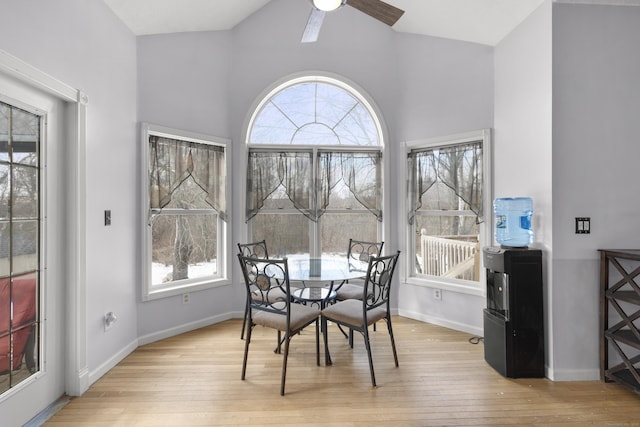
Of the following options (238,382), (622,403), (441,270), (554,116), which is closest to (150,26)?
(238,382)

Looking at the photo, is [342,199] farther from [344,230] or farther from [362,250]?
[362,250]

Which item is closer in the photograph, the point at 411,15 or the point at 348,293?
the point at 348,293

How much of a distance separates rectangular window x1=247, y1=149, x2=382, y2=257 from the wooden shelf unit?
2.10 metres

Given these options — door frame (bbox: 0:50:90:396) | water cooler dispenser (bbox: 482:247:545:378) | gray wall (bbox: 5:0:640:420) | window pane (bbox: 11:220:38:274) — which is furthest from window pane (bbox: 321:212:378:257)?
window pane (bbox: 11:220:38:274)

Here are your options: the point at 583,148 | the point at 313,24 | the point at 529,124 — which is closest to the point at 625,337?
the point at 583,148

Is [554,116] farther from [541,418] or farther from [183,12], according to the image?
[183,12]

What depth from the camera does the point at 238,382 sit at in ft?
7.59

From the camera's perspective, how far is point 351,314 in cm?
240

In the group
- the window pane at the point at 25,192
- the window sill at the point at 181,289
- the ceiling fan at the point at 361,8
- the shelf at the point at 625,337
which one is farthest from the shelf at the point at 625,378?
the window pane at the point at 25,192

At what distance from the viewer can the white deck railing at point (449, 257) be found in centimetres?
336

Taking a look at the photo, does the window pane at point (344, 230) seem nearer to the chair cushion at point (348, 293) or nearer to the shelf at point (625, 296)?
the chair cushion at point (348, 293)

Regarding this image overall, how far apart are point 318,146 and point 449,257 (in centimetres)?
202

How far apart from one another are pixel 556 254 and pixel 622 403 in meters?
1.03

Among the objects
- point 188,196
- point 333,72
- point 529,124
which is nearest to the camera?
point 529,124
